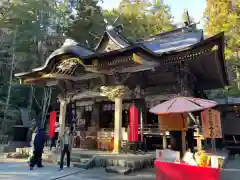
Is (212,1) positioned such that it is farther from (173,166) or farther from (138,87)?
(173,166)

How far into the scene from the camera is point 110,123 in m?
14.1

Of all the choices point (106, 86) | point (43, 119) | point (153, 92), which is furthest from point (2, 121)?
point (153, 92)

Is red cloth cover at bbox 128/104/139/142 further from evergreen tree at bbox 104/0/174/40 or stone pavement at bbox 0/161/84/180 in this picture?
evergreen tree at bbox 104/0/174/40

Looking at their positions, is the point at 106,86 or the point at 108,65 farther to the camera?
the point at 106,86

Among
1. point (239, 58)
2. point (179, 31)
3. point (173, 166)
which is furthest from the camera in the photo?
point (239, 58)

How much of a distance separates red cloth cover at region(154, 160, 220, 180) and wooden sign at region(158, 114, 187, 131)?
1217 mm

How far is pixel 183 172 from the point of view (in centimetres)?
463

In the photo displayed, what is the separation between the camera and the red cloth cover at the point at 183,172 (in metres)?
4.24

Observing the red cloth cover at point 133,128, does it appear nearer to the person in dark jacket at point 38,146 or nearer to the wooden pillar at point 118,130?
the wooden pillar at point 118,130

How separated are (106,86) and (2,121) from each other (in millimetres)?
12142

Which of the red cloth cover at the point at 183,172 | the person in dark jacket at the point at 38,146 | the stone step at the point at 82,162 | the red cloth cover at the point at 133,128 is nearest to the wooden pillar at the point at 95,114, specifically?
the stone step at the point at 82,162

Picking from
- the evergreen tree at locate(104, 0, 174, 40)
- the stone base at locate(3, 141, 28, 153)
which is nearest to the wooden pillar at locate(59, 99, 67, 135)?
the stone base at locate(3, 141, 28, 153)

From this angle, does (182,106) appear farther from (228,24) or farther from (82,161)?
(228,24)

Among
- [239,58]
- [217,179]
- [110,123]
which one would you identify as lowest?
[217,179]
